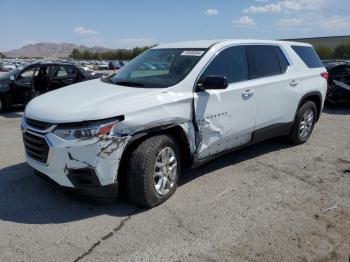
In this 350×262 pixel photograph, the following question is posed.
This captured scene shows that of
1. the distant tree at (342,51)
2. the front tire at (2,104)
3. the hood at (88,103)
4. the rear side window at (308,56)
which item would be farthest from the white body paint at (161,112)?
the distant tree at (342,51)

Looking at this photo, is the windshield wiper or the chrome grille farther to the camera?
the windshield wiper

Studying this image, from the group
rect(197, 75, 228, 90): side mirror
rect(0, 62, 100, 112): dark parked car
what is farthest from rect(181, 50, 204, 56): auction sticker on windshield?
rect(0, 62, 100, 112): dark parked car

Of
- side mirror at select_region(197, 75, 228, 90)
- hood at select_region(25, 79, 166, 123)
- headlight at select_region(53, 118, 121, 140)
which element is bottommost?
headlight at select_region(53, 118, 121, 140)

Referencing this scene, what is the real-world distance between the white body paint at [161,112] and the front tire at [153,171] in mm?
185

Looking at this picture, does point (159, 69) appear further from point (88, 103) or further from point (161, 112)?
point (88, 103)

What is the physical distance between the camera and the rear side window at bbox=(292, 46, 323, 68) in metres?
6.02

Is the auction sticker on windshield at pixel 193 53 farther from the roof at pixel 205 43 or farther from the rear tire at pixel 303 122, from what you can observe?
the rear tire at pixel 303 122

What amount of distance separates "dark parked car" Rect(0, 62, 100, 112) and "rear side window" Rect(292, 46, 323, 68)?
7.16 meters

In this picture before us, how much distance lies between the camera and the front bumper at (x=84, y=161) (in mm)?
3332

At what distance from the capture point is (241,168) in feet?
16.7

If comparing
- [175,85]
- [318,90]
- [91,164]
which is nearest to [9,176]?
[91,164]

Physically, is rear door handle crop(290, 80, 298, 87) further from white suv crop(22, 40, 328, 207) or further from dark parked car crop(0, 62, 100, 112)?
dark parked car crop(0, 62, 100, 112)

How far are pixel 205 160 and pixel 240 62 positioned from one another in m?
1.46

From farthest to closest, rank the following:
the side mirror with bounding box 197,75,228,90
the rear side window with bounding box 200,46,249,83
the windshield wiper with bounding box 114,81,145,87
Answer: the rear side window with bounding box 200,46,249,83 → the windshield wiper with bounding box 114,81,145,87 → the side mirror with bounding box 197,75,228,90
